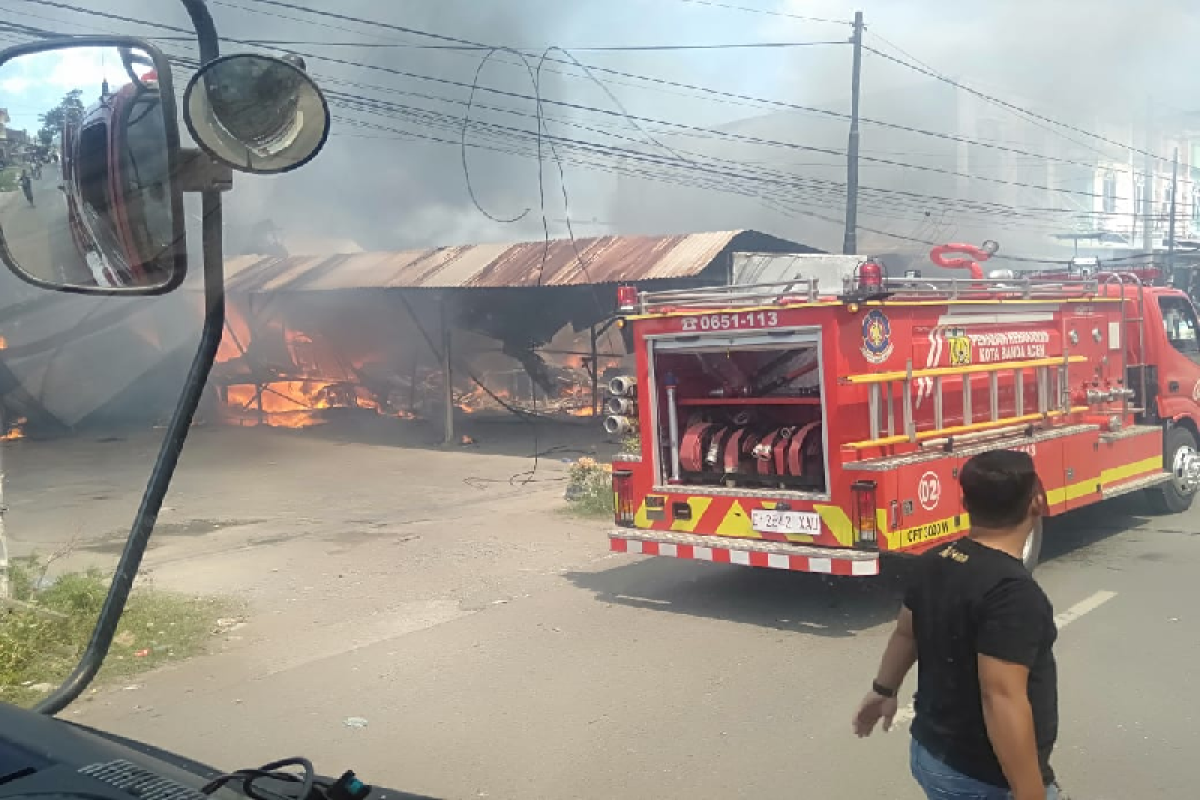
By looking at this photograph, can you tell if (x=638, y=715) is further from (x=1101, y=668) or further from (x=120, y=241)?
(x=120, y=241)

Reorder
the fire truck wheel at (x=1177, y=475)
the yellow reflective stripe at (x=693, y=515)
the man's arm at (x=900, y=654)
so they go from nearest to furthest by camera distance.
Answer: the man's arm at (x=900, y=654)
the yellow reflective stripe at (x=693, y=515)
the fire truck wheel at (x=1177, y=475)

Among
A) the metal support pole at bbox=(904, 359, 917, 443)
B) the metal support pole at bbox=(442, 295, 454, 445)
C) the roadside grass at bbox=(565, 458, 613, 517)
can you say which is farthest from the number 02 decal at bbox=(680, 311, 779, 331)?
the metal support pole at bbox=(442, 295, 454, 445)

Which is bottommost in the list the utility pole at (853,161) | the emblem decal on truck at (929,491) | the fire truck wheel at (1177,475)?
the fire truck wheel at (1177,475)

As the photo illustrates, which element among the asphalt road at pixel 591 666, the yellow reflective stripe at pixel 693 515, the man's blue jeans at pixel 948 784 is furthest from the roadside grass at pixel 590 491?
the man's blue jeans at pixel 948 784

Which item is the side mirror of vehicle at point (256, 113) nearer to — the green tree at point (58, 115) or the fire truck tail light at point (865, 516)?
the green tree at point (58, 115)

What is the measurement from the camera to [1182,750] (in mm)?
4477

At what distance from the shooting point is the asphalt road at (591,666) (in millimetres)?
4496

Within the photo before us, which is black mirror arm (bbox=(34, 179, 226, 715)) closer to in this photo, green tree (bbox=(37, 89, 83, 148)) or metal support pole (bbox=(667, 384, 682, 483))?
green tree (bbox=(37, 89, 83, 148))

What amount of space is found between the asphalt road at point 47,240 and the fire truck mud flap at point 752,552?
527cm

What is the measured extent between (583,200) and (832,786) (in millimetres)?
39786

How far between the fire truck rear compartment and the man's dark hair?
4.31 meters

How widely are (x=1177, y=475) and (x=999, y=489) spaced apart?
866cm

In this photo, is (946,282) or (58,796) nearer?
(58,796)

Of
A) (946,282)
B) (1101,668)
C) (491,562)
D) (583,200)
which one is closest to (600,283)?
(491,562)
